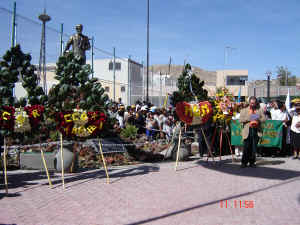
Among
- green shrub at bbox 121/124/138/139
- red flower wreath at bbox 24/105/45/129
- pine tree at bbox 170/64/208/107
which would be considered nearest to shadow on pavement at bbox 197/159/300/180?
pine tree at bbox 170/64/208/107

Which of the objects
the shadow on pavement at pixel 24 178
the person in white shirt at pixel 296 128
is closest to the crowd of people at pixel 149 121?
the person in white shirt at pixel 296 128

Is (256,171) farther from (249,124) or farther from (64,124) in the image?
(64,124)

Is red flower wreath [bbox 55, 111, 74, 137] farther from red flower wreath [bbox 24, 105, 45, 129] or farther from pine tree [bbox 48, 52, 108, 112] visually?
pine tree [bbox 48, 52, 108, 112]

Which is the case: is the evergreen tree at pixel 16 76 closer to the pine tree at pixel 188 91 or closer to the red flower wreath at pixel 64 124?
the red flower wreath at pixel 64 124

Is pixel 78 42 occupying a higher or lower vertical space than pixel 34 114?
higher

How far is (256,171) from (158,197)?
376 cm

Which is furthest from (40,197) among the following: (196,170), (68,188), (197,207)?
(196,170)

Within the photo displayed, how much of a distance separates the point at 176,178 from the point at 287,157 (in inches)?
223

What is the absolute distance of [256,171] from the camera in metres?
8.69

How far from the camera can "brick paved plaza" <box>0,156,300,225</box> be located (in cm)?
496

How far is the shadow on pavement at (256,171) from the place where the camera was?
815 cm

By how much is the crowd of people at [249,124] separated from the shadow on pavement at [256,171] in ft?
1.18
